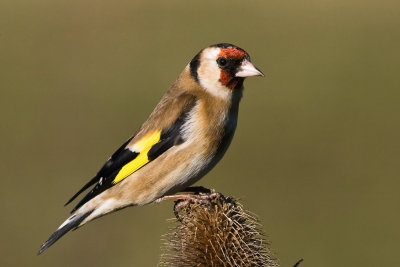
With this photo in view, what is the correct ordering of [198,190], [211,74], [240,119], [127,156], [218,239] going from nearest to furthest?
1. [218,239]
2. [198,190]
3. [127,156]
4. [211,74]
5. [240,119]

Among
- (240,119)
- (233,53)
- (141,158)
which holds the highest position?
(233,53)

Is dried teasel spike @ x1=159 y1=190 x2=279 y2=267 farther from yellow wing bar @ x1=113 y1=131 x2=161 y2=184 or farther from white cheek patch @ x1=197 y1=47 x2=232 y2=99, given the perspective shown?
white cheek patch @ x1=197 y1=47 x2=232 y2=99

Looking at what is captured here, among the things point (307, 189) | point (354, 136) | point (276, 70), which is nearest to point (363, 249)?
point (307, 189)

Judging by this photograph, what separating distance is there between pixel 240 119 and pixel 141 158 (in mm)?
6944

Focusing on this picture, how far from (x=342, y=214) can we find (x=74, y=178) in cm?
342

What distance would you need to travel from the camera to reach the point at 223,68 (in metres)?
4.64

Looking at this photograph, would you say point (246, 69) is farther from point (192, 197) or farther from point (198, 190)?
point (192, 197)

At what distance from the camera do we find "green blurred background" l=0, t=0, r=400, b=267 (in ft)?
28.2

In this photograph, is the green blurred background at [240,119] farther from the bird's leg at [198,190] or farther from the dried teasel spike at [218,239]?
the dried teasel spike at [218,239]

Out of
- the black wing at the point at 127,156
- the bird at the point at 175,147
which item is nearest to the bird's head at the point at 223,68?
the bird at the point at 175,147

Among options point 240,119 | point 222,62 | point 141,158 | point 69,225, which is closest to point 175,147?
point 141,158

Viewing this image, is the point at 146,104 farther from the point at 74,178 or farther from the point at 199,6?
the point at 199,6

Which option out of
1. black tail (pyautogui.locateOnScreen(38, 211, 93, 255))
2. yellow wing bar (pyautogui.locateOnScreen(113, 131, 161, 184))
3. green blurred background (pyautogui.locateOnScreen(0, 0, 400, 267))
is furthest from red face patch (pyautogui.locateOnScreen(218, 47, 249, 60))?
green blurred background (pyautogui.locateOnScreen(0, 0, 400, 267))

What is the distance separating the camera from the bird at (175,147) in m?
4.46
